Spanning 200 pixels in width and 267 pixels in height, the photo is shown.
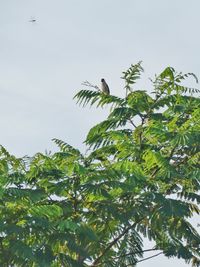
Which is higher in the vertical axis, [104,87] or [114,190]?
[104,87]

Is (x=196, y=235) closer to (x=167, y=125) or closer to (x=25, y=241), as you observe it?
(x=167, y=125)

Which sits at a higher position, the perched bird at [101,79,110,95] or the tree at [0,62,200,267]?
the perched bird at [101,79,110,95]

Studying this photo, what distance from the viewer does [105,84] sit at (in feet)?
73.8

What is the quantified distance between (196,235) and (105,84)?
6221 millimetres

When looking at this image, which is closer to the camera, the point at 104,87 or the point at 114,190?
the point at 114,190

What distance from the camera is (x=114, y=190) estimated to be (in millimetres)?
16766

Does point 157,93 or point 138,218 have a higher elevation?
point 157,93

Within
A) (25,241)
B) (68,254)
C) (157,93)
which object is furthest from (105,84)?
(25,241)

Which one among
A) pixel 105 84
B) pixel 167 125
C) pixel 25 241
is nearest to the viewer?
pixel 25 241

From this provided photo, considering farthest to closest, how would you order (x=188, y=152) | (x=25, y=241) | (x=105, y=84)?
(x=105, y=84), (x=188, y=152), (x=25, y=241)

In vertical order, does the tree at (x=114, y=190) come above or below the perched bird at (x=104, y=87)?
below

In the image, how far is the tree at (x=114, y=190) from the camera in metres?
15.5

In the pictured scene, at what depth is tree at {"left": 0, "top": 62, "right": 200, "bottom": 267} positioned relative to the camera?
1547cm

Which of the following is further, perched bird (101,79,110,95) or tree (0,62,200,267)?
perched bird (101,79,110,95)
